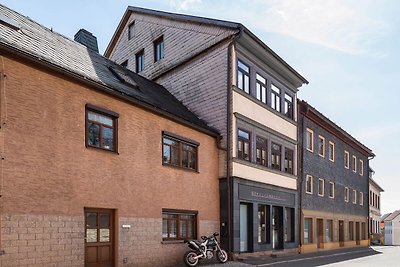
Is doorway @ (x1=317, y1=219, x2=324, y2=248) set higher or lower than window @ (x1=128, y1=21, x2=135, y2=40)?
lower

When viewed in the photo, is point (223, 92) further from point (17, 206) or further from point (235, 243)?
point (17, 206)

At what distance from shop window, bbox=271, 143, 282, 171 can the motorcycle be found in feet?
23.0

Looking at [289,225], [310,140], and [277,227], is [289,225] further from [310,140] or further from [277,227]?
[310,140]

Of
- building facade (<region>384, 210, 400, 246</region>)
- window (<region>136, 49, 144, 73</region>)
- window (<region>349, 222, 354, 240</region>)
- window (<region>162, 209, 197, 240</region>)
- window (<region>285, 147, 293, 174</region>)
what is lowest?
building facade (<region>384, 210, 400, 246</region>)

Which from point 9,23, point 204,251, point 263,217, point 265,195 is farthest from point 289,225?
point 9,23

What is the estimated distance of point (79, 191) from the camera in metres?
12.6

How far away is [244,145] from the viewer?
21.0 meters

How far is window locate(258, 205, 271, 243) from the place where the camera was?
72.3ft

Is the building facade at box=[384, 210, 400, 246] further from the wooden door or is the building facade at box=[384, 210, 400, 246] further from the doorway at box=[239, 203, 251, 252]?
the wooden door

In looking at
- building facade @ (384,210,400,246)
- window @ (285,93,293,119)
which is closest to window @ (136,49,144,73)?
window @ (285,93,293,119)

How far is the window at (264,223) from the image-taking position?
72.3 ft

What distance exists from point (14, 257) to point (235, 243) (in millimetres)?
10661

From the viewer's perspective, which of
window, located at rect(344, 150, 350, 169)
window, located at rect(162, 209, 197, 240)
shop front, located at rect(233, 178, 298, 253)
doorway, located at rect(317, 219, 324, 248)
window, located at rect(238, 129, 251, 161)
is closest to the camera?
window, located at rect(162, 209, 197, 240)

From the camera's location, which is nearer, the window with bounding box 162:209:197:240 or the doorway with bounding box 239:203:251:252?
the window with bounding box 162:209:197:240
